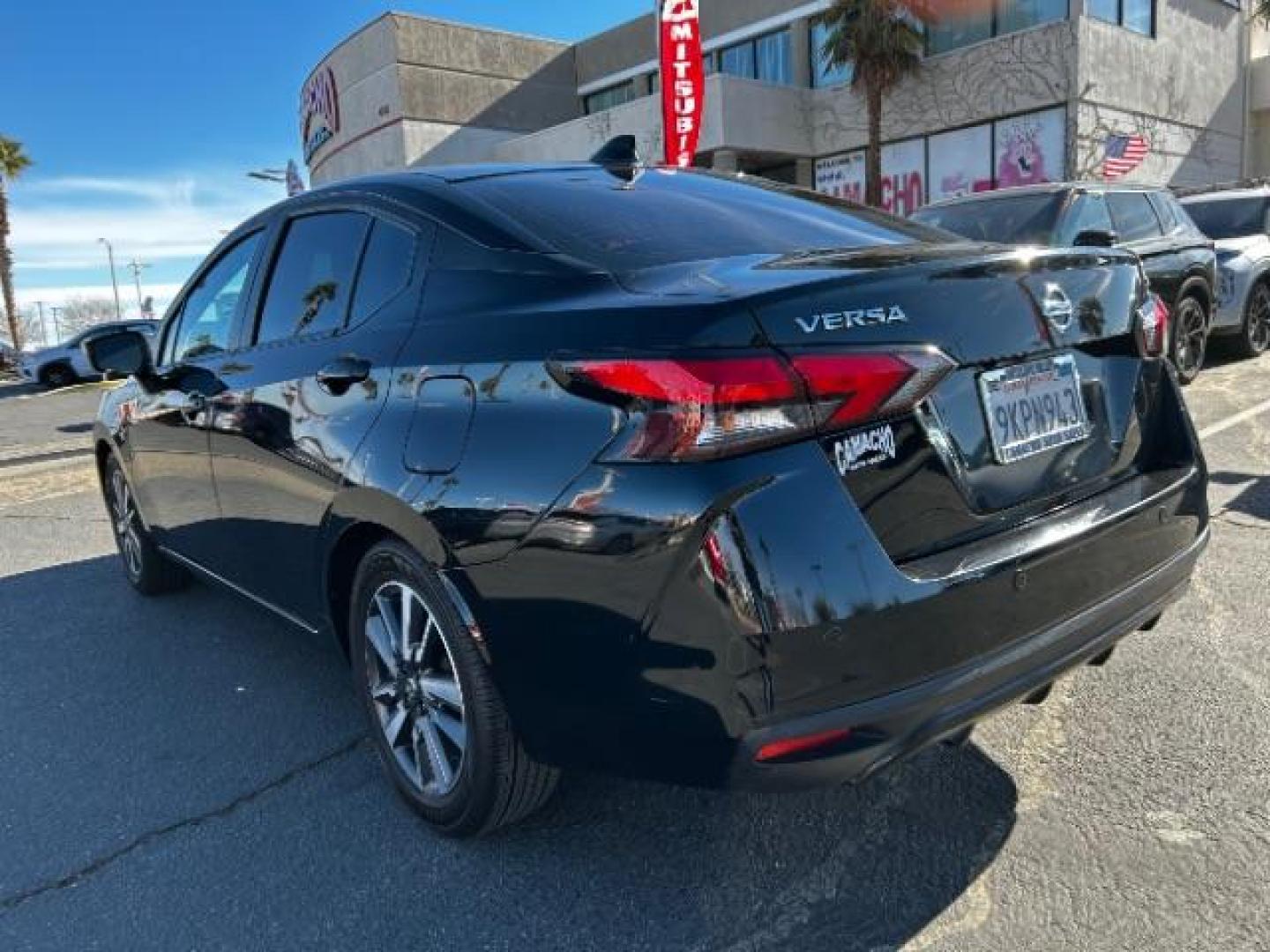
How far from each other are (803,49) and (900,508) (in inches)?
987

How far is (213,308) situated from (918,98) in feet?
68.6

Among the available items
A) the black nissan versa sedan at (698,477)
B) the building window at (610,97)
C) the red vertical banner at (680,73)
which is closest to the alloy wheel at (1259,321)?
the black nissan versa sedan at (698,477)

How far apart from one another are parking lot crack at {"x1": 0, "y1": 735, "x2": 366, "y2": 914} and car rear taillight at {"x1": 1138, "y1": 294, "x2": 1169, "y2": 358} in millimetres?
2523

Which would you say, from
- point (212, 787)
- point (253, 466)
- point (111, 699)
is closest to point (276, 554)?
point (253, 466)

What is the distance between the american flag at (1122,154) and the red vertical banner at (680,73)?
27.5 ft

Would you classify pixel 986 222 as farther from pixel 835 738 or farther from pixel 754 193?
pixel 835 738

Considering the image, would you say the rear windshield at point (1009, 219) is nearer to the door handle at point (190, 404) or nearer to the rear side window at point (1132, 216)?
the rear side window at point (1132, 216)

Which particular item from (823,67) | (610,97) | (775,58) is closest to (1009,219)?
(823,67)

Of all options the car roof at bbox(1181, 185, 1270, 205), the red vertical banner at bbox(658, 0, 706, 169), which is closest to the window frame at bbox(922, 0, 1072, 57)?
the red vertical banner at bbox(658, 0, 706, 169)

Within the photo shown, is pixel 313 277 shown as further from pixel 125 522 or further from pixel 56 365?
pixel 56 365

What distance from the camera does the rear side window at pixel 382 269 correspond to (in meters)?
2.69

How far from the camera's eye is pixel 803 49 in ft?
80.3

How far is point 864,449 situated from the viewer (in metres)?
1.90

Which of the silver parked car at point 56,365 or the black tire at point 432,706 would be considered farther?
the silver parked car at point 56,365
